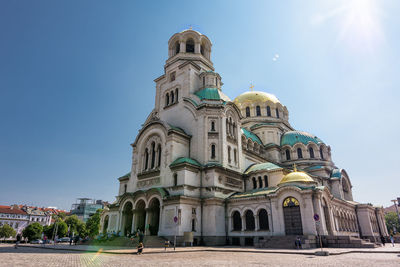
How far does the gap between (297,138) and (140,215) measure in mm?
30657

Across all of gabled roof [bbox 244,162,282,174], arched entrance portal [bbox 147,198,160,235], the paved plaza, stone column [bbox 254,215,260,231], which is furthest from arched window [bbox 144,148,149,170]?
the paved plaza

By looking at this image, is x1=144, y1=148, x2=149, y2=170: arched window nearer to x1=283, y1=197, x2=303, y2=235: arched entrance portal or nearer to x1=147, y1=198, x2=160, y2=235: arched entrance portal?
x1=147, y1=198, x2=160, y2=235: arched entrance portal

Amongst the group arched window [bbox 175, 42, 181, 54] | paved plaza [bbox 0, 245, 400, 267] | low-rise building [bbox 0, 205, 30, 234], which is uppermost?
arched window [bbox 175, 42, 181, 54]

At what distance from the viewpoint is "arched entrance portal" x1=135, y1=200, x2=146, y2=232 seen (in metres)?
30.4

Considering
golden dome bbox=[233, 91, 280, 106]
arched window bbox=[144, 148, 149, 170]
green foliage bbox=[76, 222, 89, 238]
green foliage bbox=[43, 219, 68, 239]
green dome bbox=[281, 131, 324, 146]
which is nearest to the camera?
arched window bbox=[144, 148, 149, 170]

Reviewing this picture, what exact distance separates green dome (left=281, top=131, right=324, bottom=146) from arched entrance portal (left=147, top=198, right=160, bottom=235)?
87.4ft

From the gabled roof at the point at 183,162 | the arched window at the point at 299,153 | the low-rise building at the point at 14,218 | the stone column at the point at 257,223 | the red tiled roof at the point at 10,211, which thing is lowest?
the stone column at the point at 257,223

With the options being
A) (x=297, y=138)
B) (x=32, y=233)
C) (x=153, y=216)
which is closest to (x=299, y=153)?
(x=297, y=138)

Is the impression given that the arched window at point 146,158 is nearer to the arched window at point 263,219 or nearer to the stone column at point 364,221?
the arched window at point 263,219

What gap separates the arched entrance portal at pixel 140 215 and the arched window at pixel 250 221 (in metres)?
12.3

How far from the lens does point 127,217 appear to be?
32594 mm

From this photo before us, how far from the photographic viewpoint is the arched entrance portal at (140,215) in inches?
1197

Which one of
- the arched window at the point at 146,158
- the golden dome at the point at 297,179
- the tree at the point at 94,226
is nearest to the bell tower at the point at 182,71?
the arched window at the point at 146,158

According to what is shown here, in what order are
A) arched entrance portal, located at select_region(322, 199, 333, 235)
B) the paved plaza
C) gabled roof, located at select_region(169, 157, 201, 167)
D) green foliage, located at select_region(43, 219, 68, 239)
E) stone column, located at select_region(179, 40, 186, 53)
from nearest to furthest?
the paved plaza → arched entrance portal, located at select_region(322, 199, 333, 235) → gabled roof, located at select_region(169, 157, 201, 167) → stone column, located at select_region(179, 40, 186, 53) → green foliage, located at select_region(43, 219, 68, 239)
